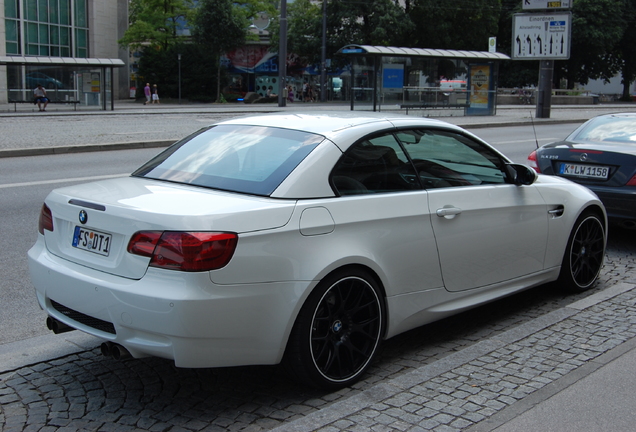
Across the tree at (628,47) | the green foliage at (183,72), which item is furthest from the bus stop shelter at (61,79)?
the tree at (628,47)

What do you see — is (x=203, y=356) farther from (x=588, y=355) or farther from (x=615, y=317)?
(x=615, y=317)

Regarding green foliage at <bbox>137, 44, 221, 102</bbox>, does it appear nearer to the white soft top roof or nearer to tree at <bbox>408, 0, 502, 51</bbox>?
tree at <bbox>408, 0, 502, 51</bbox>

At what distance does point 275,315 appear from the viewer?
355 centimetres

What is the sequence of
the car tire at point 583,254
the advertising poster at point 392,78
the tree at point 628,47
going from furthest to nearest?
the tree at point 628,47 < the advertising poster at point 392,78 < the car tire at point 583,254

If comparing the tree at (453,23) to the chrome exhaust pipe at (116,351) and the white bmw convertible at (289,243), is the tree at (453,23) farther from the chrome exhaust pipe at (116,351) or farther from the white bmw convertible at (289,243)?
the chrome exhaust pipe at (116,351)

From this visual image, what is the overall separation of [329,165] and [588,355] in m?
1.99

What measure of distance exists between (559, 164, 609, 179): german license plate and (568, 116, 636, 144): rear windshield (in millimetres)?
594

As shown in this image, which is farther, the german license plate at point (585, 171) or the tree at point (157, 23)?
the tree at point (157, 23)

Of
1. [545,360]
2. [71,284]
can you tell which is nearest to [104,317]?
[71,284]

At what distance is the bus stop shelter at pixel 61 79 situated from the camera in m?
31.5

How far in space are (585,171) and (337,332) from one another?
4.75 metres

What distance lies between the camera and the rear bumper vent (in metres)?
3.60

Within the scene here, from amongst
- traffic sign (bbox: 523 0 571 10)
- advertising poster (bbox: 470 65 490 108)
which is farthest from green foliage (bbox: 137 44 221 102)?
traffic sign (bbox: 523 0 571 10)

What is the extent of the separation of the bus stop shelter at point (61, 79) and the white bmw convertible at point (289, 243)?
29693 millimetres
